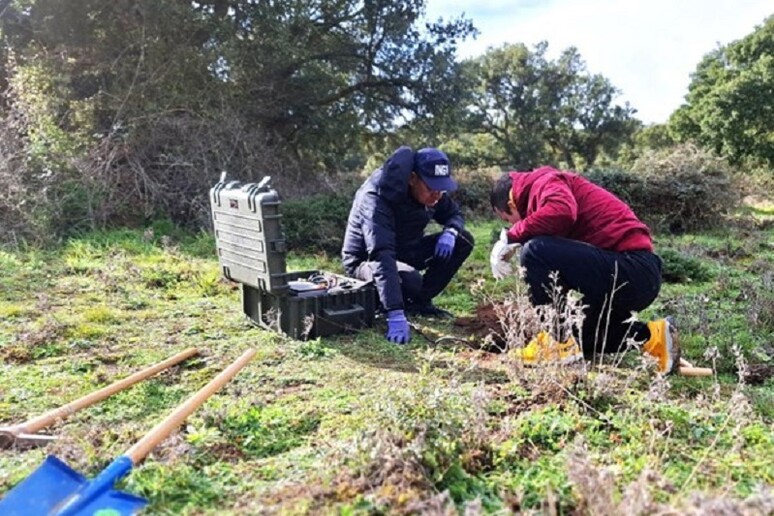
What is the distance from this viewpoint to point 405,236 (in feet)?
15.6

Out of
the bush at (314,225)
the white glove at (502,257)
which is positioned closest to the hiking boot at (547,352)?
the white glove at (502,257)

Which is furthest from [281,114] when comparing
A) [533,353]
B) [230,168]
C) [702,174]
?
[533,353]

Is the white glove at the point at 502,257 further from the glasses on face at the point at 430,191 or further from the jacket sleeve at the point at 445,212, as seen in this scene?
the jacket sleeve at the point at 445,212

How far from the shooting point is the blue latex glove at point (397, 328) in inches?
157

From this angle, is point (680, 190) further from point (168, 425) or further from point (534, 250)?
point (168, 425)

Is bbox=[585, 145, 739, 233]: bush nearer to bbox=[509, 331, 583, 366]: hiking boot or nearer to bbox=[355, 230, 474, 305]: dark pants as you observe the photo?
bbox=[355, 230, 474, 305]: dark pants

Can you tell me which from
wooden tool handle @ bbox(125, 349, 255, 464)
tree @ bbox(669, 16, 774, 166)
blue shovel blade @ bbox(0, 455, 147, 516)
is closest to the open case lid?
wooden tool handle @ bbox(125, 349, 255, 464)

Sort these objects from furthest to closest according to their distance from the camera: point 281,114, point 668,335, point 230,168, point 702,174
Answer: point 281,114 < point 702,174 < point 230,168 < point 668,335

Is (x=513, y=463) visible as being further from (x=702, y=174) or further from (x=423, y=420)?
(x=702, y=174)

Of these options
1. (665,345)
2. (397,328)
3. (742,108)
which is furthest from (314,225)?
(742,108)

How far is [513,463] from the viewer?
2.16 m

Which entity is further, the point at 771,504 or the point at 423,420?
the point at 423,420

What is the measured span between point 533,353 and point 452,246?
1.83 metres

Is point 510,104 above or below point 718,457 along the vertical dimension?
above
